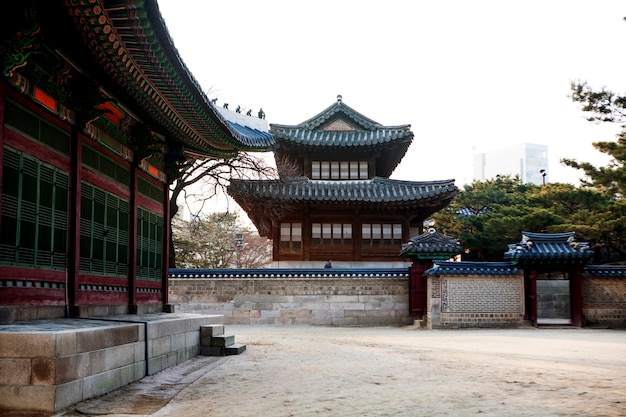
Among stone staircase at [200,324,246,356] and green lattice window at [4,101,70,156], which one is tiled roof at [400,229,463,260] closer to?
stone staircase at [200,324,246,356]

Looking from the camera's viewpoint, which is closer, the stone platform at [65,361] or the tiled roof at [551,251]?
the stone platform at [65,361]

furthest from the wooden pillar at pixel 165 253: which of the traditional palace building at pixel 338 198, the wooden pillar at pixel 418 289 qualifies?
the traditional palace building at pixel 338 198

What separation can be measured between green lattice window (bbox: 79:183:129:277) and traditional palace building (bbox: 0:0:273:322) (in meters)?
0.02

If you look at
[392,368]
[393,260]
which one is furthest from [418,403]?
[393,260]

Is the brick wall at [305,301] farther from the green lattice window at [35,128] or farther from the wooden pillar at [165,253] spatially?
the green lattice window at [35,128]

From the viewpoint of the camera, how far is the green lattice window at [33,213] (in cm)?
841

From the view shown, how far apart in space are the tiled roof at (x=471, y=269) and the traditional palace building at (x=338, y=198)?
7690mm

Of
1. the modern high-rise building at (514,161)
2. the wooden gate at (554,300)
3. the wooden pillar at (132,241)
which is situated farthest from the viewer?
the modern high-rise building at (514,161)

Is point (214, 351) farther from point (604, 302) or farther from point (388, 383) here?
point (604, 302)

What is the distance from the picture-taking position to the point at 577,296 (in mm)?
25125

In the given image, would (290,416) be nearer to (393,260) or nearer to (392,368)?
(392,368)

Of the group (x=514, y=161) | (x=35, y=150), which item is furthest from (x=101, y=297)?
(x=514, y=161)

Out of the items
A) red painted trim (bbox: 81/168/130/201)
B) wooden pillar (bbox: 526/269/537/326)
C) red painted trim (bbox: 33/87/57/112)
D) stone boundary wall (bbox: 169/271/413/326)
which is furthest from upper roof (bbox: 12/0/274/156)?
wooden pillar (bbox: 526/269/537/326)

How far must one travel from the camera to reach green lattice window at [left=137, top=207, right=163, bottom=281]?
13898mm
